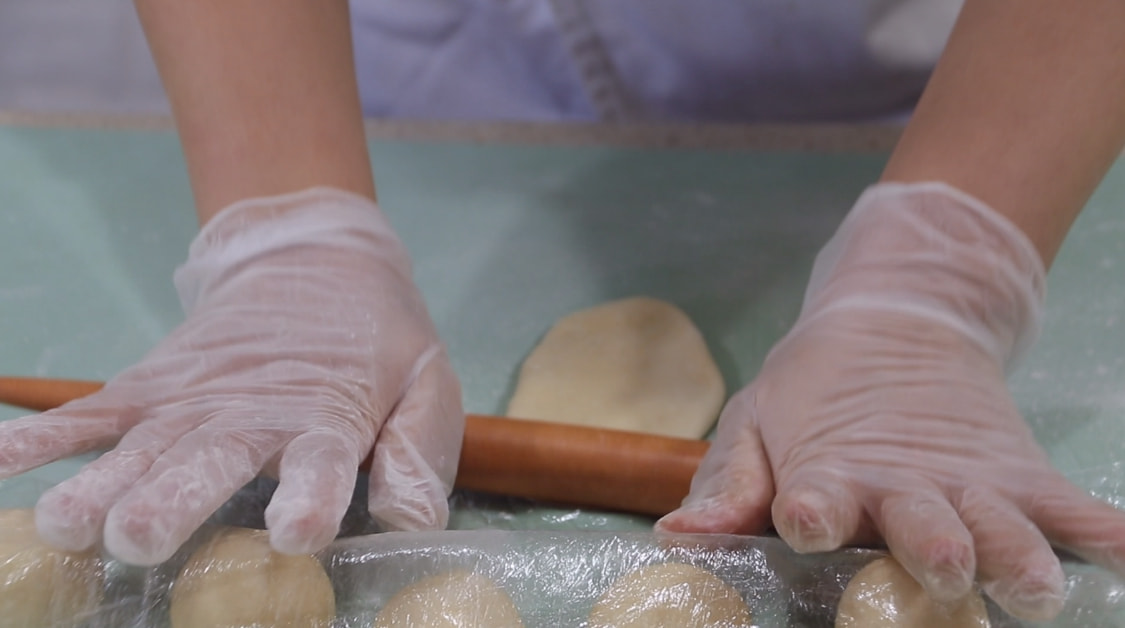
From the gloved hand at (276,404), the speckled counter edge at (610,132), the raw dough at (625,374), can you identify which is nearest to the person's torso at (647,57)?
the speckled counter edge at (610,132)

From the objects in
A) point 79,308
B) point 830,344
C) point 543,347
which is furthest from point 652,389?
point 79,308

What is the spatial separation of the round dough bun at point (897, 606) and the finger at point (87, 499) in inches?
22.8

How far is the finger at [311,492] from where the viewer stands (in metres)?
0.62

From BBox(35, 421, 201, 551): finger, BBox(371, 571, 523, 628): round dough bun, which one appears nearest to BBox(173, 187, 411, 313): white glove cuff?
BBox(35, 421, 201, 551): finger

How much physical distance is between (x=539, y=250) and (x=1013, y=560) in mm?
862

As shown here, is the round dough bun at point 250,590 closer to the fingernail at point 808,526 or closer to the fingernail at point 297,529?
the fingernail at point 297,529

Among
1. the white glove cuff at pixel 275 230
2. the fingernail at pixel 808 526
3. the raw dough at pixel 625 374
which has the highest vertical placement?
the white glove cuff at pixel 275 230

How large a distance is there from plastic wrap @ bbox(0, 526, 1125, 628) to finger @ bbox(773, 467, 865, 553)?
47mm

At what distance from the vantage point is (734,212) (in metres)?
1.35

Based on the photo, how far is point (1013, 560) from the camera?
592 mm

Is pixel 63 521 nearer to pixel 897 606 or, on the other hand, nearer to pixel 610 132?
pixel 897 606

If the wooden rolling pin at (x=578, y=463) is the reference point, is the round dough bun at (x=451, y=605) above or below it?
above

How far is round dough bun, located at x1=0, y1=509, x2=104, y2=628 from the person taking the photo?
64 centimetres

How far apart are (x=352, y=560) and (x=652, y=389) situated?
1.69ft
